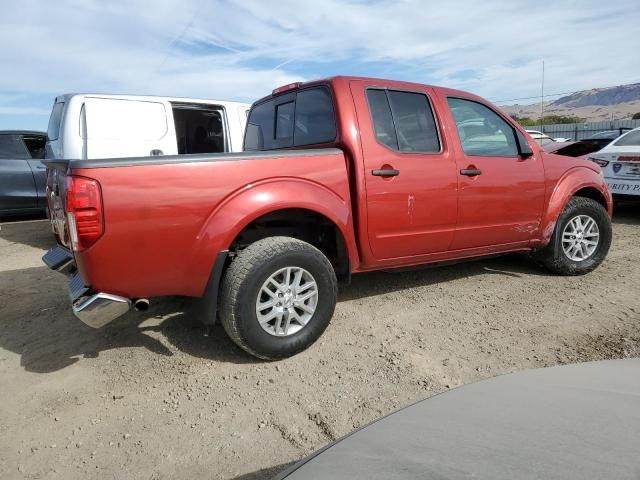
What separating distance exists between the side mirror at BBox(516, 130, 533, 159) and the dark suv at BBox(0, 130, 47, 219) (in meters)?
7.31

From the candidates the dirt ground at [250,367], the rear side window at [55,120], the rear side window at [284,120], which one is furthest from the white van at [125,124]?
the rear side window at [284,120]

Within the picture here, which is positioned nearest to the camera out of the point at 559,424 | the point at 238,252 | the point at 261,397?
the point at 559,424

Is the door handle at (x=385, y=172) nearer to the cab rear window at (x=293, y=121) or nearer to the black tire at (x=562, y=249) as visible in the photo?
the cab rear window at (x=293, y=121)

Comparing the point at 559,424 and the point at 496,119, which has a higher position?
the point at 496,119

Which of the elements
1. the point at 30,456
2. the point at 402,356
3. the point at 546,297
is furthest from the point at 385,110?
the point at 30,456

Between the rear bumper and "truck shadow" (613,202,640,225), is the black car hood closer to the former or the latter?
the rear bumper

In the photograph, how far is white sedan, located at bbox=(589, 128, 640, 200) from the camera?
6977mm

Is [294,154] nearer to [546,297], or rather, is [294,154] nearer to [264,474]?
[264,474]

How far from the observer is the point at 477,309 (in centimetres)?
389

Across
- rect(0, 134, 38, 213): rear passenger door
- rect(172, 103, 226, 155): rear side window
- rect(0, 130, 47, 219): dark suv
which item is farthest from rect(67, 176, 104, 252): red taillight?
rect(0, 134, 38, 213): rear passenger door

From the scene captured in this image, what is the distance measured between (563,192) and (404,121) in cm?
190

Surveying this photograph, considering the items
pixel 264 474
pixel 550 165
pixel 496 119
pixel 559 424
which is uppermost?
pixel 496 119

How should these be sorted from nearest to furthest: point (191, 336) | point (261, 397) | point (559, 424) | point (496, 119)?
point (559, 424) → point (261, 397) → point (191, 336) → point (496, 119)

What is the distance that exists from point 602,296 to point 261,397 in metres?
3.21
